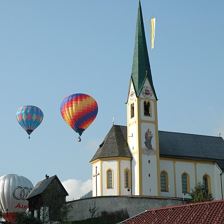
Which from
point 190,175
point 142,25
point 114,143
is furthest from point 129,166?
point 142,25

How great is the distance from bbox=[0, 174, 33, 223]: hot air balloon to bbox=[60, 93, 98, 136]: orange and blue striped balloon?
931 cm

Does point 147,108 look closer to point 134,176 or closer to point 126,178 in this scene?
point 134,176

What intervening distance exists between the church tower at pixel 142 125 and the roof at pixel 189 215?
24.5m

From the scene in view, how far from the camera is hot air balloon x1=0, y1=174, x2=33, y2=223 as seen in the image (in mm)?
62237

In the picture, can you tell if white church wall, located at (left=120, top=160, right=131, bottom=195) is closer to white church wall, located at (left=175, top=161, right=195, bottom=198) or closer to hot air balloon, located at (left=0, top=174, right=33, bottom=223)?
white church wall, located at (left=175, top=161, right=195, bottom=198)

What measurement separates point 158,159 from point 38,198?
1438 centimetres

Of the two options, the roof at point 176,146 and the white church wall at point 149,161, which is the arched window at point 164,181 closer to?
the white church wall at point 149,161

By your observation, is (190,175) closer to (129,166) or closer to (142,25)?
(129,166)

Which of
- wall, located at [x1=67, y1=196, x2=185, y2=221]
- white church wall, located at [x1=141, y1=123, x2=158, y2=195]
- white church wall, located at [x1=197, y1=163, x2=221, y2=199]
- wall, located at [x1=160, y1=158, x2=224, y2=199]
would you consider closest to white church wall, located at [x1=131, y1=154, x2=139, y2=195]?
white church wall, located at [x1=141, y1=123, x2=158, y2=195]

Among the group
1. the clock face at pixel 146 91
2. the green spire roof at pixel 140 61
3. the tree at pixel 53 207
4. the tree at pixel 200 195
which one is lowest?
the tree at pixel 53 207

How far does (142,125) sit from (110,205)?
12.8 m

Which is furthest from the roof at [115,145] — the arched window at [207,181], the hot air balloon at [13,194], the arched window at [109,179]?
the arched window at [207,181]

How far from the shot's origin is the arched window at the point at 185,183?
64062 millimetres

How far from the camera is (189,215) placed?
32312 mm
